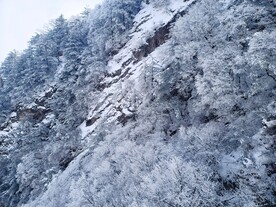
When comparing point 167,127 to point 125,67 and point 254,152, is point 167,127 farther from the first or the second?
point 125,67

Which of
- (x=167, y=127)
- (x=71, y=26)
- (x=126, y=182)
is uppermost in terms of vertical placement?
(x=71, y=26)

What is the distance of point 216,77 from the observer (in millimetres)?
29969

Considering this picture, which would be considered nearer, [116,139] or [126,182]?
[126,182]

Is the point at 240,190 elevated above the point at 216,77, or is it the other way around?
the point at 216,77

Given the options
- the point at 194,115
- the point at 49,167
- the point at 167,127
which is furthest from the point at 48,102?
the point at 194,115

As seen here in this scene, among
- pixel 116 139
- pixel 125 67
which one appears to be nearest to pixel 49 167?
pixel 116 139

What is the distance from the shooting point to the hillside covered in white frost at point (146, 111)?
24406 millimetres

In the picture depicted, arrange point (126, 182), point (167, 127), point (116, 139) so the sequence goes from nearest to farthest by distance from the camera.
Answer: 1. point (126, 182)
2. point (167, 127)
3. point (116, 139)

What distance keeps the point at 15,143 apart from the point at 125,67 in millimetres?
28986

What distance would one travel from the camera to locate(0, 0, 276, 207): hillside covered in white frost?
24.4m

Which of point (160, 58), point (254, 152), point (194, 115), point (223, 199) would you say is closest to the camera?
point (223, 199)

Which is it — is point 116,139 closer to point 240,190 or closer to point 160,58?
point 160,58

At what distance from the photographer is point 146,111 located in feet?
132

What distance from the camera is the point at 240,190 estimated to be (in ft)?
74.7
